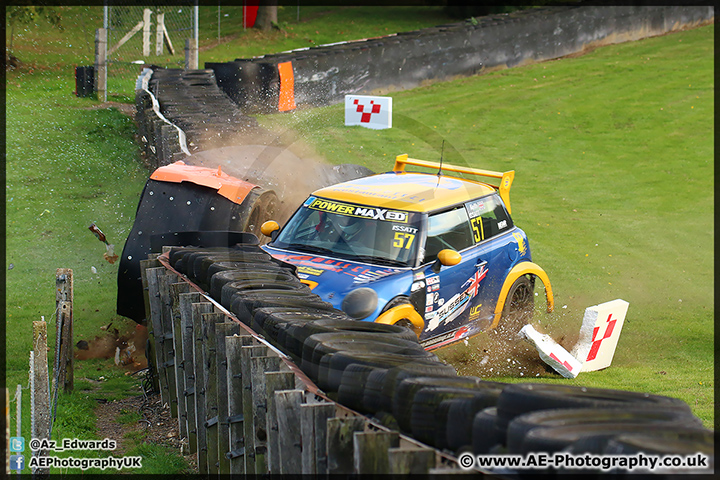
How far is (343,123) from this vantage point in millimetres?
19609

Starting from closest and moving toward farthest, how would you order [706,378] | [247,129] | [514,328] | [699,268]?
[706,378]
[514,328]
[699,268]
[247,129]

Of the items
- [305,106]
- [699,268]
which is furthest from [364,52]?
[699,268]

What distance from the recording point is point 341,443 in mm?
3225

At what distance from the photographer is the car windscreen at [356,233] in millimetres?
7199

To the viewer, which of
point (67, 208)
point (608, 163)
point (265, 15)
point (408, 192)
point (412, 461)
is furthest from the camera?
point (265, 15)

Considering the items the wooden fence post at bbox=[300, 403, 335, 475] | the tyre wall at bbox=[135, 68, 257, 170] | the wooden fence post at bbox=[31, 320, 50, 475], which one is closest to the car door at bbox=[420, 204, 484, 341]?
the wooden fence post at bbox=[31, 320, 50, 475]

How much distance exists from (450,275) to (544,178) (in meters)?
10.5

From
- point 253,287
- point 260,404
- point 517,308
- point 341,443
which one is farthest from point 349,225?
point 341,443

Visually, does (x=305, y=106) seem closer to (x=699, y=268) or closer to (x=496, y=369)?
(x=699, y=268)

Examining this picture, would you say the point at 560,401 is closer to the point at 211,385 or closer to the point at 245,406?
the point at 245,406

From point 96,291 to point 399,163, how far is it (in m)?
4.28

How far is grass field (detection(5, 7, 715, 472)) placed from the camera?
28.1ft

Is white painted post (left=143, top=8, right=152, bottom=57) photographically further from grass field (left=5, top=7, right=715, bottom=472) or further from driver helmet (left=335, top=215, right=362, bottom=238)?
driver helmet (left=335, top=215, right=362, bottom=238)

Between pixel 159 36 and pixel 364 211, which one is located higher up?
pixel 159 36
